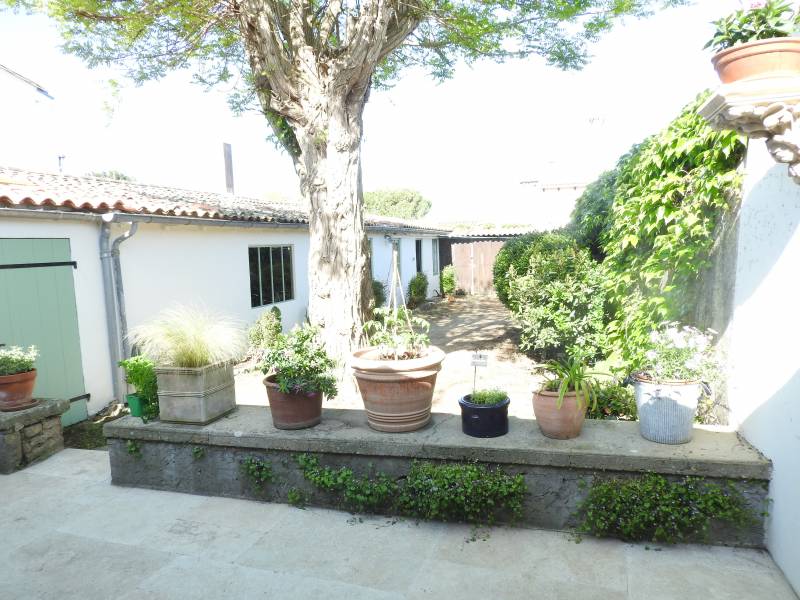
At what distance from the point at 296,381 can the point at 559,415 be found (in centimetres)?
190

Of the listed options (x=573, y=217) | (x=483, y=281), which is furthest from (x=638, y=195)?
(x=483, y=281)

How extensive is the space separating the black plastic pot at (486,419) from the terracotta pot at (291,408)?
3.90 ft

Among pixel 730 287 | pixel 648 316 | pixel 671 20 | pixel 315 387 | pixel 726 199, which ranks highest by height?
pixel 671 20

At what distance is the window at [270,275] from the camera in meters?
9.20

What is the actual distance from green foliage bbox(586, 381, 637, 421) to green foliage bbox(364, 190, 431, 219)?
36.2m

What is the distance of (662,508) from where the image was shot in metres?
2.96

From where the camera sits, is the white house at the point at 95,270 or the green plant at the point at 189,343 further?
the white house at the point at 95,270

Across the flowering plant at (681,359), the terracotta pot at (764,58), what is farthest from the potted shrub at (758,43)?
the flowering plant at (681,359)

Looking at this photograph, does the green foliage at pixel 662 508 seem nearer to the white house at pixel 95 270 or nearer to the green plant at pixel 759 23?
the green plant at pixel 759 23

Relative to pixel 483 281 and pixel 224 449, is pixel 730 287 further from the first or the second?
pixel 483 281

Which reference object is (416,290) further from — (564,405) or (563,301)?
(564,405)

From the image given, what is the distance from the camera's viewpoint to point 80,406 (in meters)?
5.82

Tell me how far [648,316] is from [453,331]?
709 cm

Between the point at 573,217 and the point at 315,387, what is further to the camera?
the point at 573,217
